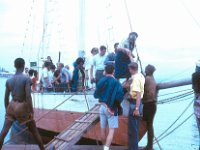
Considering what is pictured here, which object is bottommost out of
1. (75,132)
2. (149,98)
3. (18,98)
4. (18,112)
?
(75,132)

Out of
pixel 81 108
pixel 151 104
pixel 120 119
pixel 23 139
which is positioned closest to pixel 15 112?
pixel 151 104

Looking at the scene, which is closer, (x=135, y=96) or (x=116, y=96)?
(x=116, y=96)

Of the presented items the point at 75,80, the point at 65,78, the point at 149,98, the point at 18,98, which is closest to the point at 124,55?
the point at 149,98

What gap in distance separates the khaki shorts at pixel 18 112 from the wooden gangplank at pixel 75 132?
130cm

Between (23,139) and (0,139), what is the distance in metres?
12.1

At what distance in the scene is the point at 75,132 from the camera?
10.9 m

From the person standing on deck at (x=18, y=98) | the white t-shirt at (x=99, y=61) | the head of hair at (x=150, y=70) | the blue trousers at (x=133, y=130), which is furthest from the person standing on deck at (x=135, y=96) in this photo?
the white t-shirt at (x=99, y=61)

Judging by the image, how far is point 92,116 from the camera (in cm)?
1127

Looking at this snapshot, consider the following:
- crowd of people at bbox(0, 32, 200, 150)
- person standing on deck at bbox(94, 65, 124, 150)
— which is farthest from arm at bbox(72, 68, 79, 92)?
person standing on deck at bbox(94, 65, 124, 150)

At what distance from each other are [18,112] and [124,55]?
313 centimetres

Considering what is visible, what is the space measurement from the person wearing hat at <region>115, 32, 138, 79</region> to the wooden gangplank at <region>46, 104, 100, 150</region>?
1126mm

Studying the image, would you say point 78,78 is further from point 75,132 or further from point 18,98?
point 18,98

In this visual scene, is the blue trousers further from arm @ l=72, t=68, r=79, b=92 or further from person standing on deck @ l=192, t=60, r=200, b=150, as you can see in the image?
arm @ l=72, t=68, r=79, b=92

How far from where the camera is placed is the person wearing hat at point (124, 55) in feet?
36.2
